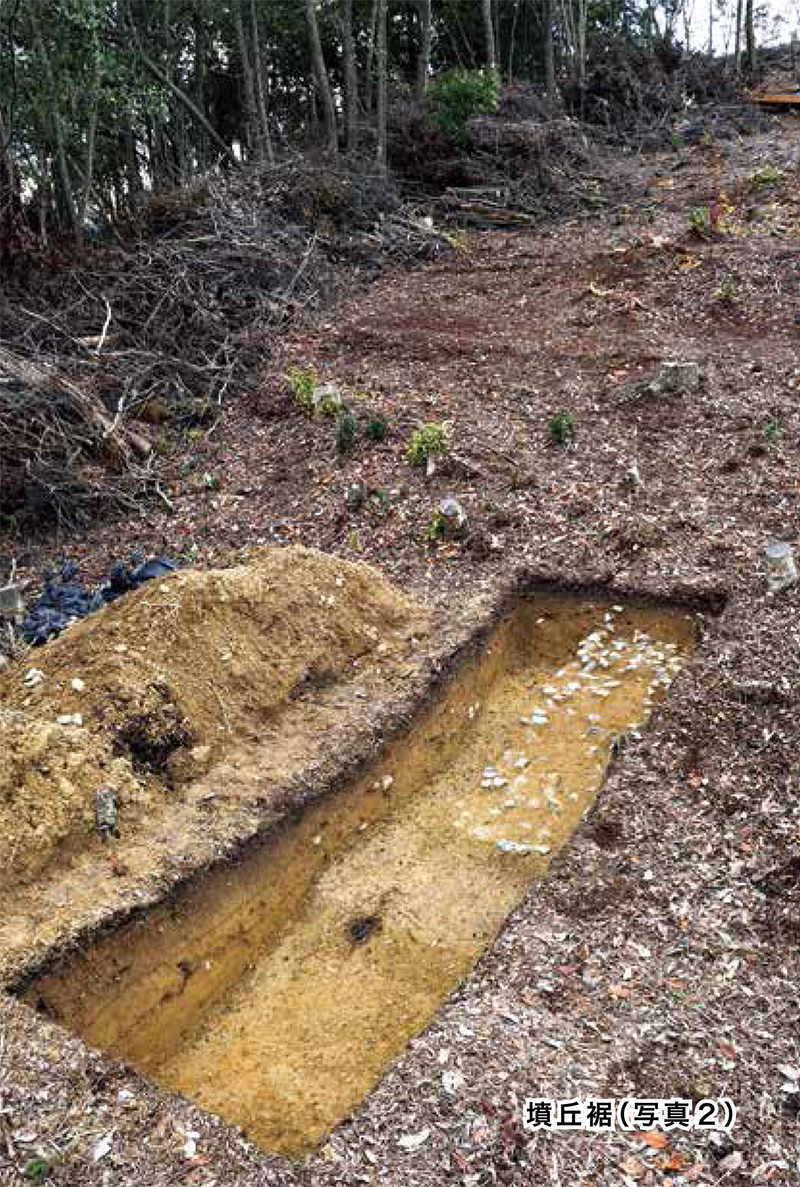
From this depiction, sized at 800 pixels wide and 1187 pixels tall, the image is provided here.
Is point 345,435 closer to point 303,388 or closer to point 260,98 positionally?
point 303,388

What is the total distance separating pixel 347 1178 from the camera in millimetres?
2854

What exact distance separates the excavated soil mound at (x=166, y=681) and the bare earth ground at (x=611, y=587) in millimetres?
788

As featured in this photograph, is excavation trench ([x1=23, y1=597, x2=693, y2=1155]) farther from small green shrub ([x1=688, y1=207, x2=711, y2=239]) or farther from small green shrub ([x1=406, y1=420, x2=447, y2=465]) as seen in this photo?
small green shrub ([x1=688, y1=207, x2=711, y2=239])

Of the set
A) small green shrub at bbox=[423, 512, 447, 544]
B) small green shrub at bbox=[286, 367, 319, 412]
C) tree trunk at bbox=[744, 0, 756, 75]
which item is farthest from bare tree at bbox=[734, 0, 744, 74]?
small green shrub at bbox=[423, 512, 447, 544]

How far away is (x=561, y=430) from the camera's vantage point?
732 cm

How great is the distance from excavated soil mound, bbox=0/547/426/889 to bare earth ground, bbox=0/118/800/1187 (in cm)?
79

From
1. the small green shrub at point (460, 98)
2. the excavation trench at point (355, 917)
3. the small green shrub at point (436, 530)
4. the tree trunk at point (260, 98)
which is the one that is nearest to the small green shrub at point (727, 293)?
the small green shrub at point (436, 530)

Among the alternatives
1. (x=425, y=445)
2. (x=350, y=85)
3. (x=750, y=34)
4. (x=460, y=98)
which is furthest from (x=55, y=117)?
(x=750, y=34)

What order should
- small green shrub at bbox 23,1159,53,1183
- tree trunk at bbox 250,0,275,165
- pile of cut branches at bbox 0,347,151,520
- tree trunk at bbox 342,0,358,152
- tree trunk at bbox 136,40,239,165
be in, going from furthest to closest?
tree trunk at bbox 250,0,275,165
tree trunk at bbox 342,0,358,152
tree trunk at bbox 136,40,239,165
pile of cut branches at bbox 0,347,151,520
small green shrub at bbox 23,1159,53,1183

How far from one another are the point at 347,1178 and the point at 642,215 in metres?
12.1

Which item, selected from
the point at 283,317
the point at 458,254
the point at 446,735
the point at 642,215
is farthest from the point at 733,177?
the point at 446,735

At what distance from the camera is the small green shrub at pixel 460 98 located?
14.0 m

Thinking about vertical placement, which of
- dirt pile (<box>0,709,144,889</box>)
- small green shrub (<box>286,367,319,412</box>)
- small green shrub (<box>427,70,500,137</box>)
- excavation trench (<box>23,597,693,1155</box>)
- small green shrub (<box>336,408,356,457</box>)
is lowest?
excavation trench (<box>23,597,693,1155</box>)

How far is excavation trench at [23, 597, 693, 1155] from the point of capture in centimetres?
358
